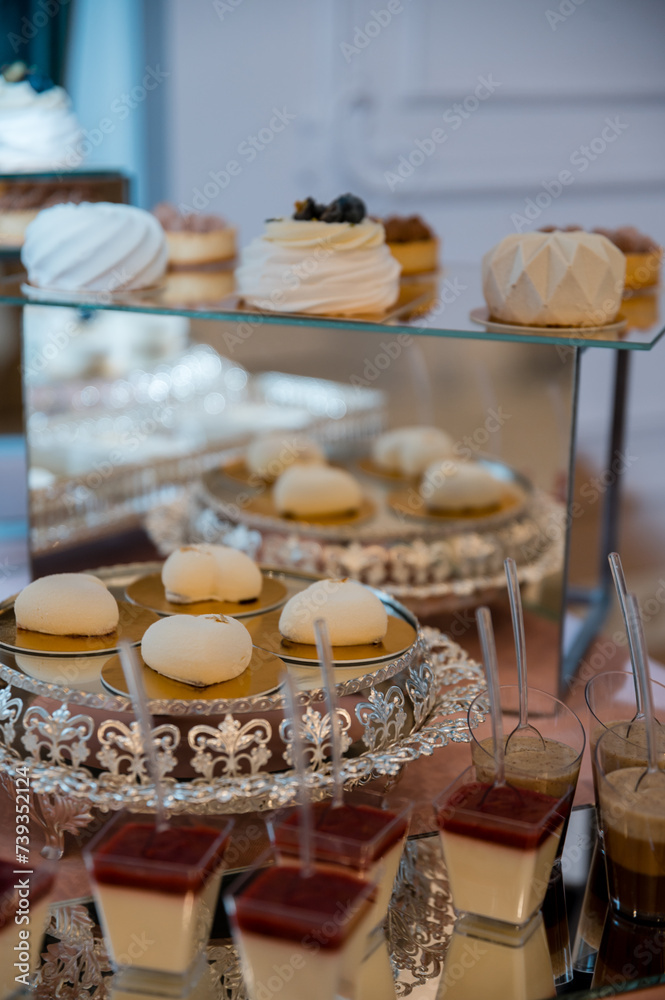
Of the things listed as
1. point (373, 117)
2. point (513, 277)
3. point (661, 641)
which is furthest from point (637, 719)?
point (373, 117)

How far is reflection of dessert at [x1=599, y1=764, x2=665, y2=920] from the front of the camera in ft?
2.39

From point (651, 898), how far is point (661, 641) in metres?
1.25

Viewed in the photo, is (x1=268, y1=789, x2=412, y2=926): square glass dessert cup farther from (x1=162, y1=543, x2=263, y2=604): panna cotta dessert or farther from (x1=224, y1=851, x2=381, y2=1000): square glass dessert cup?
(x1=162, y1=543, x2=263, y2=604): panna cotta dessert

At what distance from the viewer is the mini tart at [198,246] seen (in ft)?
4.41

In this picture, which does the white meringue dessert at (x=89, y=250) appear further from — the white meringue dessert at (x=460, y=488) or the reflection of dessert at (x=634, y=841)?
the reflection of dessert at (x=634, y=841)

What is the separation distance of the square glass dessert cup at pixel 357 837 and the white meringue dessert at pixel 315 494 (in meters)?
0.67

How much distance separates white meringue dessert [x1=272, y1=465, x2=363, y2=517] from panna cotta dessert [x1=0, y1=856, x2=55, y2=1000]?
75 centimetres

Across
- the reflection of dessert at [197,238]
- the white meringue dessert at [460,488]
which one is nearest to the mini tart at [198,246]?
the reflection of dessert at [197,238]

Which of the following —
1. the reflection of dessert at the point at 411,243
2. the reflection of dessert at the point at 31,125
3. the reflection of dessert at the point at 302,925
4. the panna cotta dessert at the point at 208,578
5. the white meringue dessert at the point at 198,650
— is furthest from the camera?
the reflection of dessert at the point at 31,125

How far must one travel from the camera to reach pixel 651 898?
75cm

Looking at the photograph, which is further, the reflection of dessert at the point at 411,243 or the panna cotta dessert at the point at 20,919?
the reflection of dessert at the point at 411,243

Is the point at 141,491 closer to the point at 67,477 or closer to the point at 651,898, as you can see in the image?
the point at 67,477

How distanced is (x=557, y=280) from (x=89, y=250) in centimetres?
49

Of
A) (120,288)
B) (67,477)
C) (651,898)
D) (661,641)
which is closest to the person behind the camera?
(651,898)
